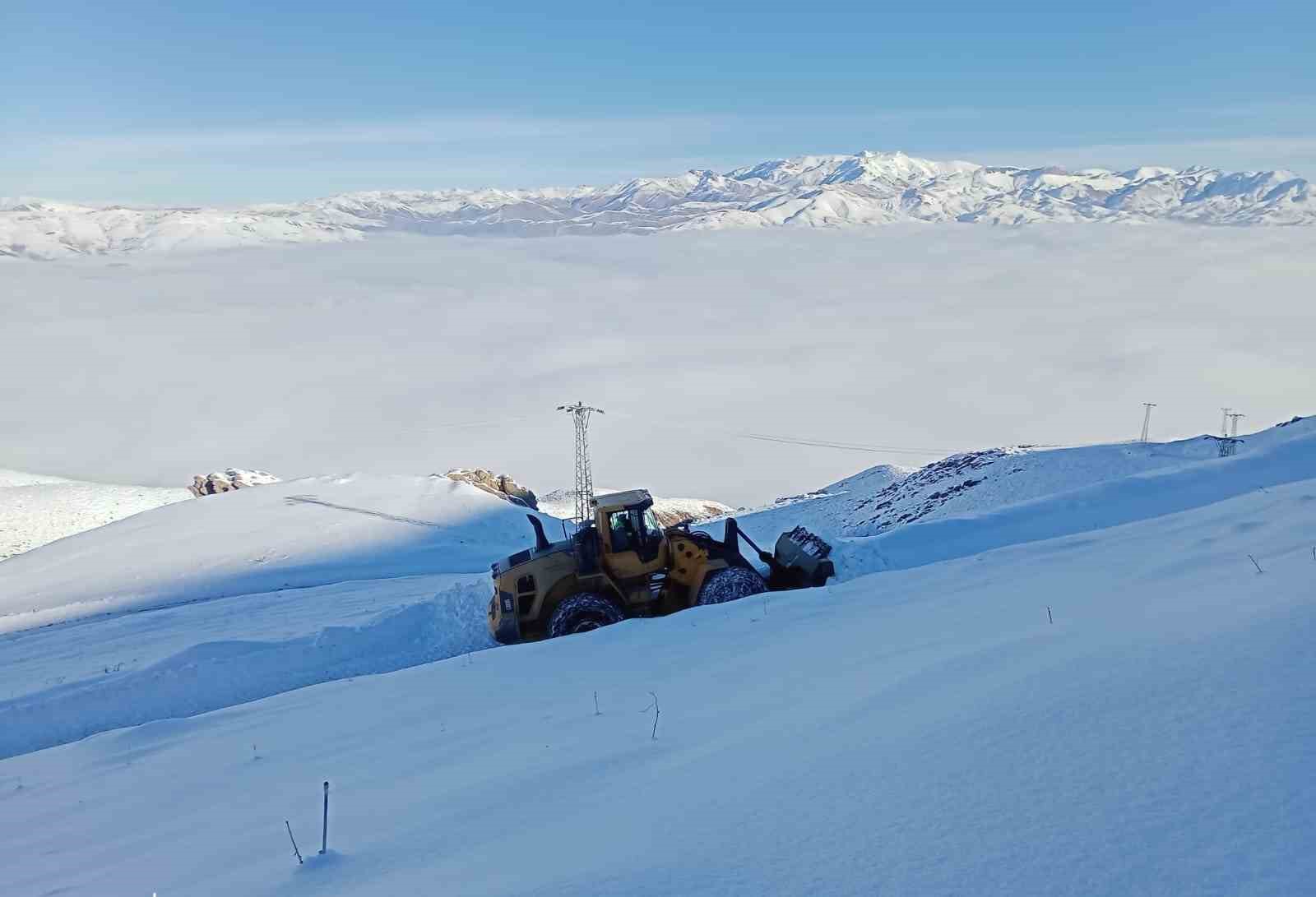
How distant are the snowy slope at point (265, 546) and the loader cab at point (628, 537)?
38.6 feet

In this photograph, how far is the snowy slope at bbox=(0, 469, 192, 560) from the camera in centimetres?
4781

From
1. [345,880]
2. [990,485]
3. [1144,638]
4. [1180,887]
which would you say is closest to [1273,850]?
[1180,887]

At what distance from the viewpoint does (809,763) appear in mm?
4652

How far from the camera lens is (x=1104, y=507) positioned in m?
15.1

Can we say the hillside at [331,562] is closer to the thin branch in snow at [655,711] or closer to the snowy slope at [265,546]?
the snowy slope at [265,546]

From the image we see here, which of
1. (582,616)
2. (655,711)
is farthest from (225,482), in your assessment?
(655,711)

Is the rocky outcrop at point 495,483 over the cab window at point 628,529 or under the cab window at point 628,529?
over

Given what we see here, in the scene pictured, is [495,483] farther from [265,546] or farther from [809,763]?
[809,763]

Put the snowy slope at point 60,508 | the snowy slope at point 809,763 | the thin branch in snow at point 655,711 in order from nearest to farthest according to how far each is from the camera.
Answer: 1. the snowy slope at point 809,763
2. the thin branch in snow at point 655,711
3. the snowy slope at point 60,508

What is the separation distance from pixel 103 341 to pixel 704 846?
8803 inches

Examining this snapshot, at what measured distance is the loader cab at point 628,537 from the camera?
12109 millimetres

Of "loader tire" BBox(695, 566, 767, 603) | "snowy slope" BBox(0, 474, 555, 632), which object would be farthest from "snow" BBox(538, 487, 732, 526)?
"loader tire" BBox(695, 566, 767, 603)

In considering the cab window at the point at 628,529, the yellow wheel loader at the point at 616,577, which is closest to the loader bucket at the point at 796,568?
the yellow wheel loader at the point at 616,577

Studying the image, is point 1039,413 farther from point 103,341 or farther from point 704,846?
point 103,341
